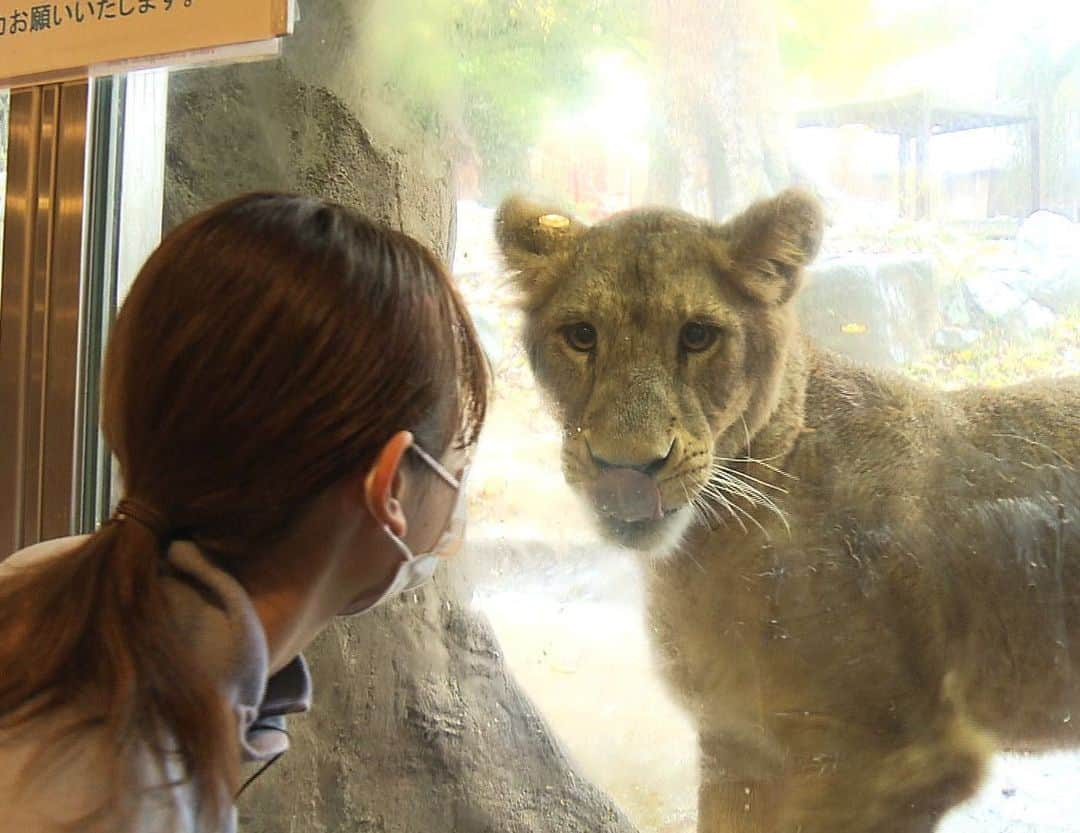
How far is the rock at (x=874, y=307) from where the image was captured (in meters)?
1.30

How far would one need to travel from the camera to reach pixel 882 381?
1.36 meters

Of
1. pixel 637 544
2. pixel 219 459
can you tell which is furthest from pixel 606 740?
pixel 219 459

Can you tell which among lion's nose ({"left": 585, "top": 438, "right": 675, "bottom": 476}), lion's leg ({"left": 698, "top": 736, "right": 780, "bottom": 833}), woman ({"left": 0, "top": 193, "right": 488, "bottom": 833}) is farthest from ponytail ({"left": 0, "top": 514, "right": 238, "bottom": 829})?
lion's leg ({"left": 698, "top": 736, "right": 780, "bottom": 833})

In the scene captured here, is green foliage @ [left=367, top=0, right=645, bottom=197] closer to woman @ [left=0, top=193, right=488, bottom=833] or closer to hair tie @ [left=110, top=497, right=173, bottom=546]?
woman @ [left=0, top=193, right=488, bottom=833]

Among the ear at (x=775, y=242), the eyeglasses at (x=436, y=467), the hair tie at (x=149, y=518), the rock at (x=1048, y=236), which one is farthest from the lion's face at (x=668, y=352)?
the hair tie at (x=149, y=518)

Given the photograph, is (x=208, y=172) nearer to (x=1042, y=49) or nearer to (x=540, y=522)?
(x=540, y=522)

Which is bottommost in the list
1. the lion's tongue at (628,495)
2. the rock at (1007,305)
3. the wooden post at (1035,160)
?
the lion's tongue at (628,495)

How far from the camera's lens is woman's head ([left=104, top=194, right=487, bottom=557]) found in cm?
76

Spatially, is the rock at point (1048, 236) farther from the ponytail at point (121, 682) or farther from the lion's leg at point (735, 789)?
the ponytail at point (121, 682)

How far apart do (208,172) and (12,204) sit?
27 centimetres

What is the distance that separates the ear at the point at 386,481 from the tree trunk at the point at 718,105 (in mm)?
713

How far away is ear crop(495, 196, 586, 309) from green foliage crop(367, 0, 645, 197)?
0.16 ft

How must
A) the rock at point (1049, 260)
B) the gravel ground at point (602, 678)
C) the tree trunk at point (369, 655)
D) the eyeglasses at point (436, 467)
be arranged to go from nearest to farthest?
the eyeglasses at point (436, 467), the rock at point (1049, 260), the gravel ground at point (602, 678), the tree trunk at point (369, 655)

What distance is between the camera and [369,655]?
1.65 metres
